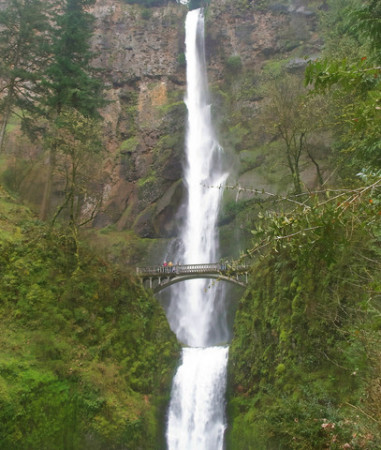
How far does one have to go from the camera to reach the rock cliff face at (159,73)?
118 feet

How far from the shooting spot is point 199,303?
96.6 feet

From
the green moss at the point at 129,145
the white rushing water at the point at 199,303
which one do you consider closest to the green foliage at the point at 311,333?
the white rushing water at the point at 199,303

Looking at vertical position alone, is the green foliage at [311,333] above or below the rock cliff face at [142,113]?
below

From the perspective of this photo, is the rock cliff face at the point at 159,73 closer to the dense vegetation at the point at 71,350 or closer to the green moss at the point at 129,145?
the green moss at the point at 129,145

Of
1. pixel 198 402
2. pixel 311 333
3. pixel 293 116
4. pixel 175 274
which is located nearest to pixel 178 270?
pixel 175 274

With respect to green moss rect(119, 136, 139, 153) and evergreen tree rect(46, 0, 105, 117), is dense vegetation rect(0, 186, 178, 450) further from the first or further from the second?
green moss rect(119, 136, 139, 153)

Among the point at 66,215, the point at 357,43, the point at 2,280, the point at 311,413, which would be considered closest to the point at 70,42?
the point at 66,215

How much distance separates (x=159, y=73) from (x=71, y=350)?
3924 cm

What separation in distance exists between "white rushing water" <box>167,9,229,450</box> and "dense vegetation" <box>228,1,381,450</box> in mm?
1422

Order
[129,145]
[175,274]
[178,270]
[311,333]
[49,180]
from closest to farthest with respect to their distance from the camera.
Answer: [311,333]
[49,180]
[175,274]
[178,270]
[129,145]

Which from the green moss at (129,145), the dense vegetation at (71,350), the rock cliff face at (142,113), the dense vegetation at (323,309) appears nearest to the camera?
the dense vegetation at (323,309)

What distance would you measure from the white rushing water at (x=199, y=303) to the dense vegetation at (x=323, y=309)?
1.42 m

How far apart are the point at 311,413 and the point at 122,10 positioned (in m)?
53.5

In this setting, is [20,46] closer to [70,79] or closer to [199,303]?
[70,79]
